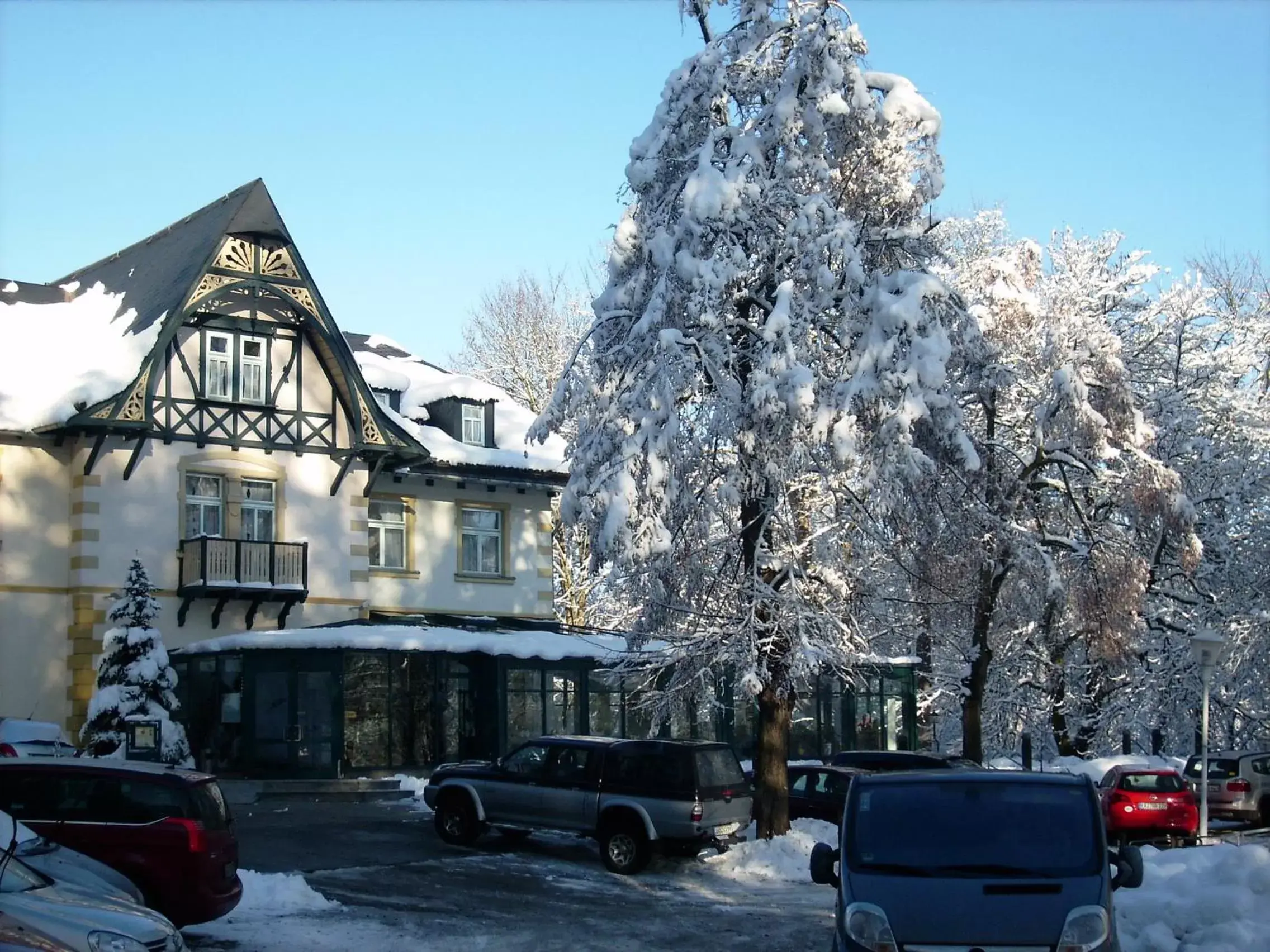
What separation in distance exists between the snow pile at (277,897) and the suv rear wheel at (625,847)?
4590 mm

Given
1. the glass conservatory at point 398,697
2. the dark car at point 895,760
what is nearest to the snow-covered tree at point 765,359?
the dark car at point 895,760

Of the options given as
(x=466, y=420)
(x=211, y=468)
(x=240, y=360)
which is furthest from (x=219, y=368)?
(x=466, y=420)

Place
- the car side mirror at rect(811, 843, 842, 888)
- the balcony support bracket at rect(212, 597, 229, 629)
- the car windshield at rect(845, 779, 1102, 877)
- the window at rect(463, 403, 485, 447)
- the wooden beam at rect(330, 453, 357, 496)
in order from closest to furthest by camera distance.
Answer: the car windshield at rect(845, 779, 1102, 877) → the car side mirror at rect(811, 843, 842, 888) → the balcony support bracket at rect(212, 597, 229, 629) → the wooden beam at rect(330, 453, 357, 496) → the window at rect(463, 403, 485, 447)

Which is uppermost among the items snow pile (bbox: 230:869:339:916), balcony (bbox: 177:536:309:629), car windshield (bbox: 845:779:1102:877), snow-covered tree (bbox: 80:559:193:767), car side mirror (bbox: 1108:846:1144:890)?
balcony (bbox: 177:536:309:629)

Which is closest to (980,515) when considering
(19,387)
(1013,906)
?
(1013,906)

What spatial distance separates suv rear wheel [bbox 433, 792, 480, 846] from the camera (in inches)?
878

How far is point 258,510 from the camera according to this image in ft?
114

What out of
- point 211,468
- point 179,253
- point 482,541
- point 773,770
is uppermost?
point 179,253

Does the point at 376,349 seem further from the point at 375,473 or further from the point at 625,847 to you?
the point at 625,847

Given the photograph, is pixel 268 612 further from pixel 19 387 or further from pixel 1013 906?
pixel 1013 906

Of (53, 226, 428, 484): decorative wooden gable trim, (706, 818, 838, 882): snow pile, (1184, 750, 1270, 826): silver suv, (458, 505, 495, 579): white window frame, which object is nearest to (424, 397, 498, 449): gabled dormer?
(458, 505, 495, 579): white window frame

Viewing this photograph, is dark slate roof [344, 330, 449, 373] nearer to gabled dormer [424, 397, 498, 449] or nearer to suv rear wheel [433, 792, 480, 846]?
gabled dormer [424, 397, 498, 449]

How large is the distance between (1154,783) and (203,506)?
20.6 m

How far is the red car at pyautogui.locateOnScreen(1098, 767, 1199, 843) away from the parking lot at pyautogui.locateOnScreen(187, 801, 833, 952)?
9.14 metres
